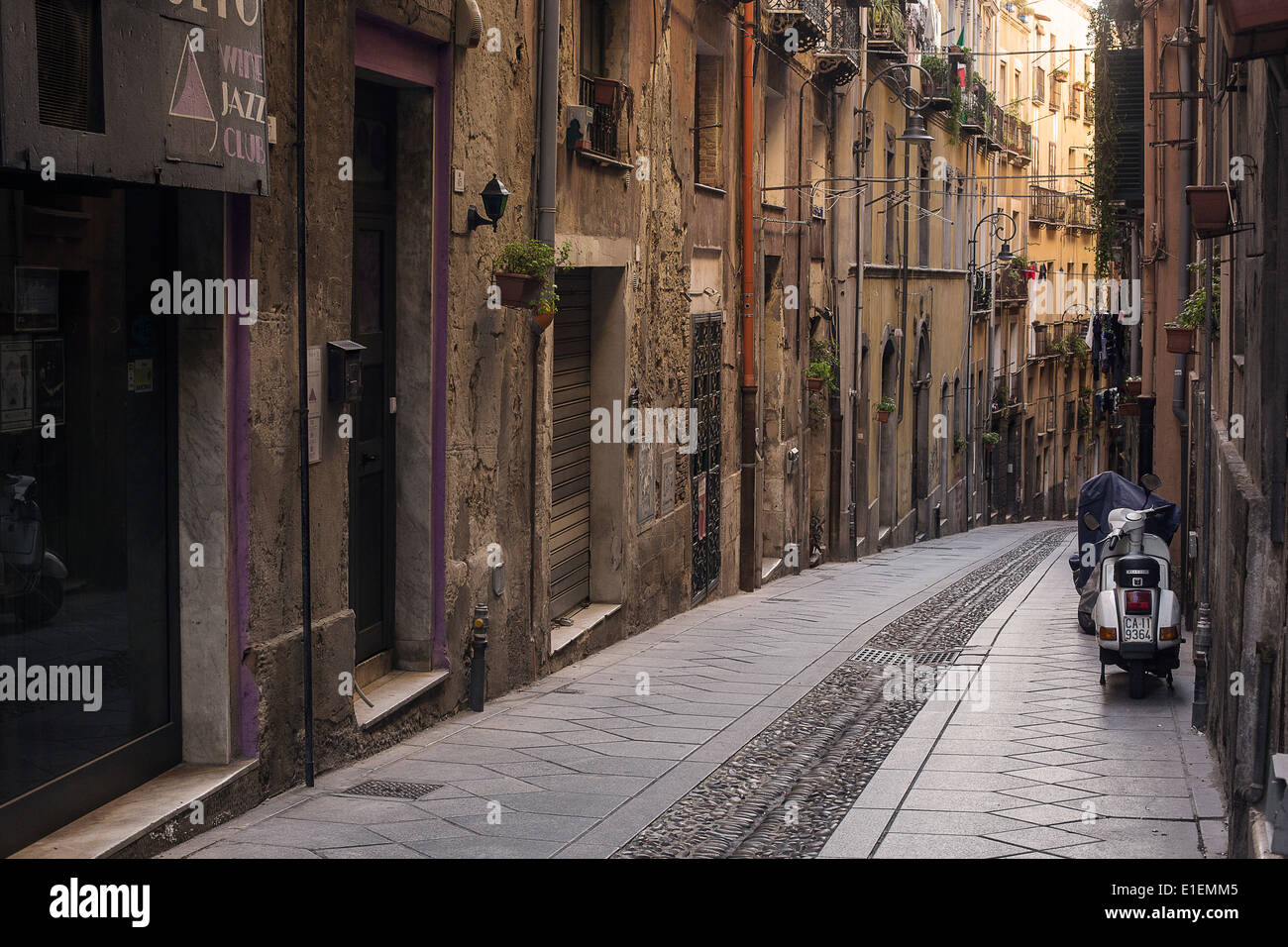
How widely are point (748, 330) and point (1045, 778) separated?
1083 cm

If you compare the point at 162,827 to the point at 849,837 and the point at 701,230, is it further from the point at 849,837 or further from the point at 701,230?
the point at 701,230

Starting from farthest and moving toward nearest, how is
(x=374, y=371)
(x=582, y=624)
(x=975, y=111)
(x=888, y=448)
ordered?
(x=975, y=111) < (x=888, y=448) < (x=582, y=624) < (x=374, y=371)

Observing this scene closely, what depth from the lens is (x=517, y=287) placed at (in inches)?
384

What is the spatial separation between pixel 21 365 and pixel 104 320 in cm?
60

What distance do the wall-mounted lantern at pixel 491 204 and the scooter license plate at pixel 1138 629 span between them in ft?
16.7

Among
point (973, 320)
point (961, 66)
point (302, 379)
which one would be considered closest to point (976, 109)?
point (961, 66)

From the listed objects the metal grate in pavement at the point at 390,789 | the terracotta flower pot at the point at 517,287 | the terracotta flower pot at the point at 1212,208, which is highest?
the terracotta flower pot at the point at 1212,208

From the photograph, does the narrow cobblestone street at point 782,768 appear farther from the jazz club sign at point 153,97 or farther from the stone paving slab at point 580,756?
the jazz club sign at point 153,97

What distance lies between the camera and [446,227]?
30.3ft

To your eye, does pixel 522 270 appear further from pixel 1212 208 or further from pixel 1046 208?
pixel 1046 208

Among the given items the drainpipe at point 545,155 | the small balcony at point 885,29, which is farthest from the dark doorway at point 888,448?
the drainpipe at point 545,155

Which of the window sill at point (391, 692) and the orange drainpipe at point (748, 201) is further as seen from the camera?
the orange drainpipe at point (748, 201)

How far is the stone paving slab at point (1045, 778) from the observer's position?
6762mm

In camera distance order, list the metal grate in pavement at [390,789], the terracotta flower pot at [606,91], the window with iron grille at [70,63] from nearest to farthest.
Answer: the window with iron grille at [70,63]
the metal grate in pavement at [390,789]
the terracotta flower pot at [606,91]
